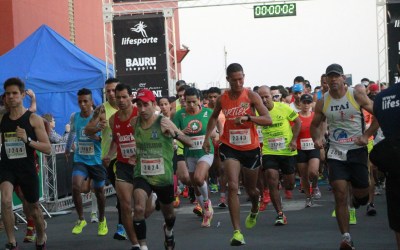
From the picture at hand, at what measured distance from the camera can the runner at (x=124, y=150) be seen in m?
9.62

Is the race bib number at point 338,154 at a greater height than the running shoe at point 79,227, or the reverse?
the race bib number at point 338,154

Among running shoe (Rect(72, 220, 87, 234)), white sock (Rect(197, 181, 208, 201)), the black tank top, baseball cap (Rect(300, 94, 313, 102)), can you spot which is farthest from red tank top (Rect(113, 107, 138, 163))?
baseball cap (Rect(300, 94, 313, 102))

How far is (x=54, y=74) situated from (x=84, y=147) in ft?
28.4

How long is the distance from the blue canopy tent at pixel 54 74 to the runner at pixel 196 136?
7.70m

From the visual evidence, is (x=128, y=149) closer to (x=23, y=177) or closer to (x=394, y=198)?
(x=23, y=177)

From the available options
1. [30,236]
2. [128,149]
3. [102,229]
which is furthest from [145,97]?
[30,236]

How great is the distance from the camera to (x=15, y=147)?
1001 cm

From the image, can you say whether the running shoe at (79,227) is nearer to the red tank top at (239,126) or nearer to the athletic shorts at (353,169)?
the red tank top at (239,126)

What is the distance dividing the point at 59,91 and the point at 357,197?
11915 mm

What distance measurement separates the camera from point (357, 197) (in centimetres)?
972

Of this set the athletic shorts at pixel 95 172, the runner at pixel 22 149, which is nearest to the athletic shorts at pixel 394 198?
the runner at pixel 22 149

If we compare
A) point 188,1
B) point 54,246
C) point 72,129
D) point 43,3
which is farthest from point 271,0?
point 54,246

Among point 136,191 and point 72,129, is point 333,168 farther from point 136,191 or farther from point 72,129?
point 72,129

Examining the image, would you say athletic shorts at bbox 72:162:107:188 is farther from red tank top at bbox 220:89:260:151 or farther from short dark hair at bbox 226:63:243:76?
short dark hair at bbox 226:63:243:76
